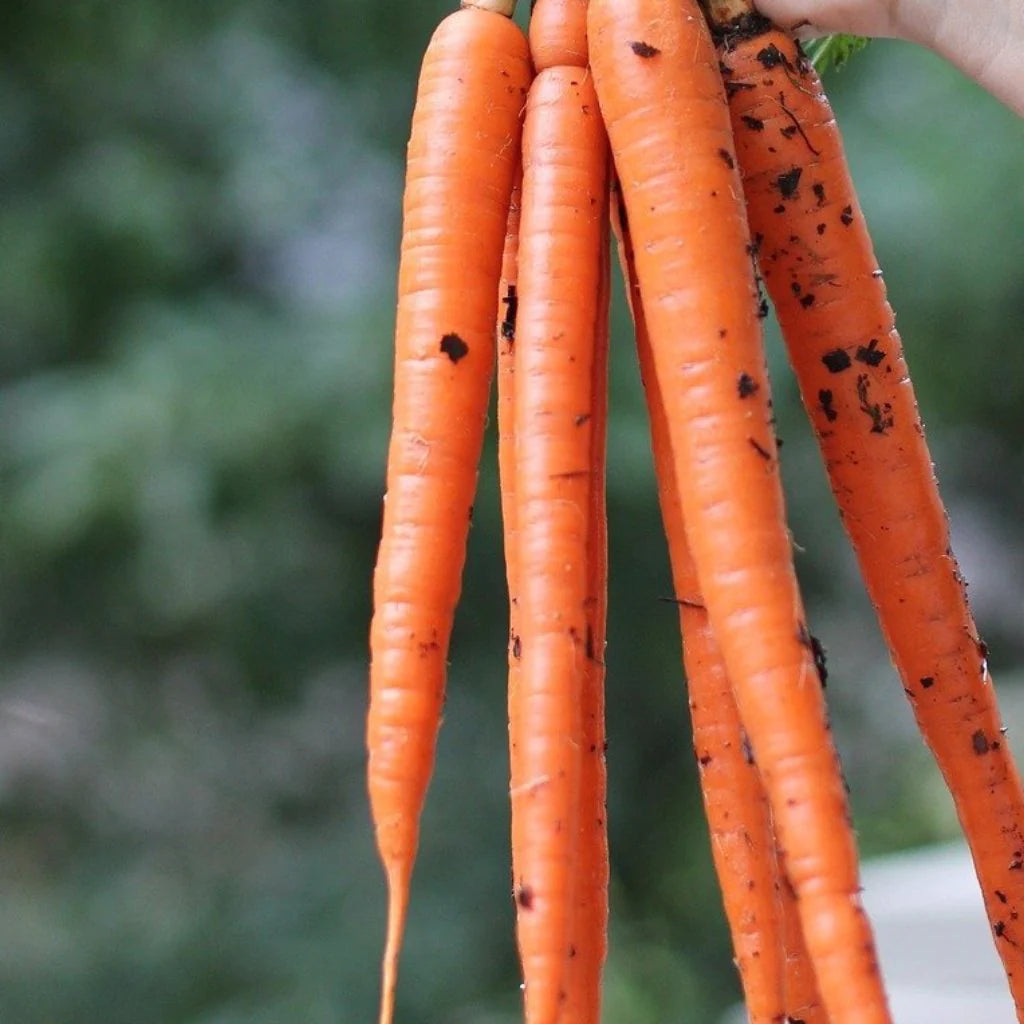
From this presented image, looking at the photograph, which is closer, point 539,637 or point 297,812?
point 539,637

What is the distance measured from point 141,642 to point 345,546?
14.2 inches

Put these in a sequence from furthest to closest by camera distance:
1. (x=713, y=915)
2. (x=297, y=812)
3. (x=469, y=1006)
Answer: (x=713, y=915)
(x=297, y=812)
(x=469, y=1006)

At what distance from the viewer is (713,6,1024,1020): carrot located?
1.99ft

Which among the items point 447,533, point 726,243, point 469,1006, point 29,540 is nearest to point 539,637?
point 447,533

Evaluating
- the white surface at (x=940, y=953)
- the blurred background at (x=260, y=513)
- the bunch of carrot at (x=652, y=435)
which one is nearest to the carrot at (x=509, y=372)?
the bunch of carrot at (x=652, y=435)

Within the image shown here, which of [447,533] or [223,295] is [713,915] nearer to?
[223,295]

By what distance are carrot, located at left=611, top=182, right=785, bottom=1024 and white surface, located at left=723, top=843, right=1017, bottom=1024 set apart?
682mm

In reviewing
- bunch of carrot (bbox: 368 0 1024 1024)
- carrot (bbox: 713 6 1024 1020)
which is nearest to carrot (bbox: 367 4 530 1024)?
bunch of carrot (bbox: 368 0 1024 1024)

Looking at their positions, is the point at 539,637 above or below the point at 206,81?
below

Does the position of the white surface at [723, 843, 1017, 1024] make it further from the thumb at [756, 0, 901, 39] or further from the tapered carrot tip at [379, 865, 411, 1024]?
the thumb at [756, 0, 901, 39]

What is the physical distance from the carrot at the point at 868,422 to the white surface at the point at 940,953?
651 mm

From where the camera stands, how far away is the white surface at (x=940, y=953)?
127 centimetres

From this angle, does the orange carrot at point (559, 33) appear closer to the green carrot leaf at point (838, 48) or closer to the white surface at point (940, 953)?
the green carrot leaf at point (838, 48)

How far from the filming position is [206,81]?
2092 mm
